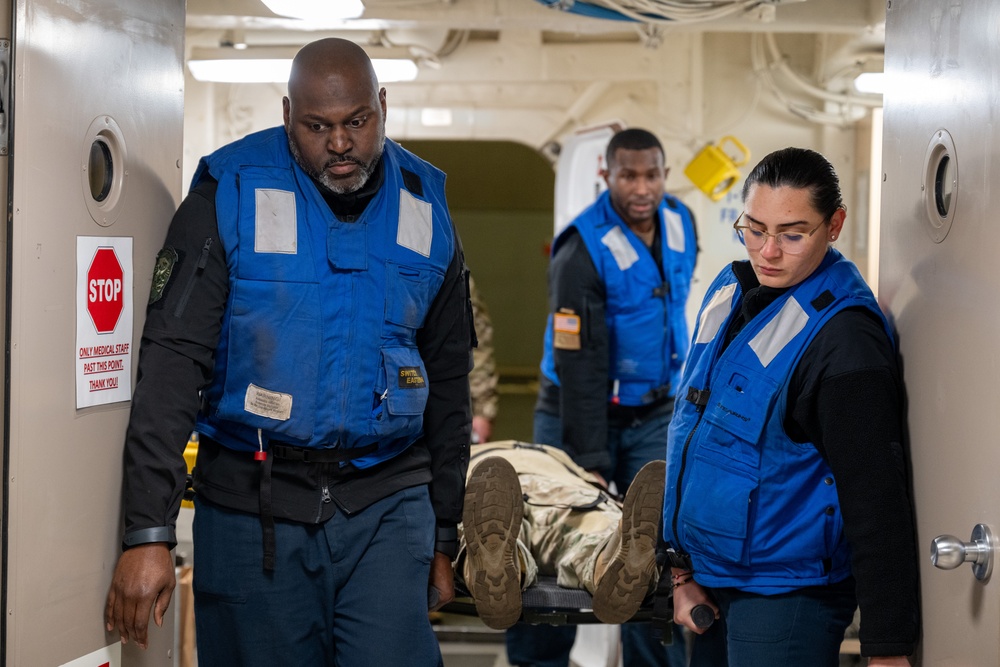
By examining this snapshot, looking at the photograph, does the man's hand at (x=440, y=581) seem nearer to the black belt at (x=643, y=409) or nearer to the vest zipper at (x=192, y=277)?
the vest zipper at (x=192, y=277)

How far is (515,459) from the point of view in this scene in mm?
3631

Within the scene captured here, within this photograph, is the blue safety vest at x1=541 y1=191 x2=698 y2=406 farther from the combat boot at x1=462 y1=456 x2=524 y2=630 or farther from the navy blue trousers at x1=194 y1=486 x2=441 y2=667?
the navy blue trousers at x1=194 y1=486 x2=441 y2=667

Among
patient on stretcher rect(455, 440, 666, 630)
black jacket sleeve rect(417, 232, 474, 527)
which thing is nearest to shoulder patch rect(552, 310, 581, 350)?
patient on stretcher rect(455, 440, 666, 630)

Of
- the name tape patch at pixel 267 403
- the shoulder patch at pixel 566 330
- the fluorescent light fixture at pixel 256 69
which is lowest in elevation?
the name tape patch at pixel 267 403

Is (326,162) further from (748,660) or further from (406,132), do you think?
(406,132)

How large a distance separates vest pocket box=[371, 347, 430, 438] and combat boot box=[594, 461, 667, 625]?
2.35 ft

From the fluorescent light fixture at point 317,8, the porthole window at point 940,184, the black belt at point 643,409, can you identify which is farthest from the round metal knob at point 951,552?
the fluorescent light fixture at point 317,8

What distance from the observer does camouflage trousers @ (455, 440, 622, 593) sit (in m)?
Result: 3.12

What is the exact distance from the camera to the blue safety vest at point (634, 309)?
4.02 m

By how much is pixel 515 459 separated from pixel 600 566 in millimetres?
706

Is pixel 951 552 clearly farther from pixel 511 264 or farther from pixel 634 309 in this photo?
pixel 511 264

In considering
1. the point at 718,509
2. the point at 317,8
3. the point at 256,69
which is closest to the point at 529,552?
the point at 718,509

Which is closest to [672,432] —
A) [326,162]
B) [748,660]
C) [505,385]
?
[748,660]

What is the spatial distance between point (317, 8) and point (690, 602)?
255 centimetres
